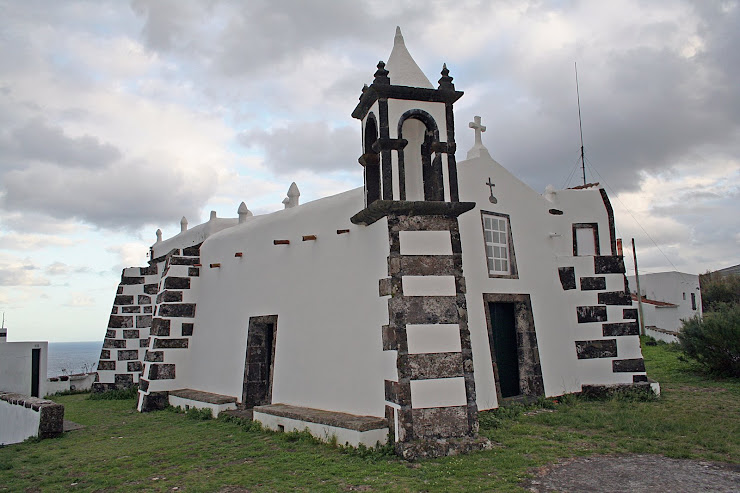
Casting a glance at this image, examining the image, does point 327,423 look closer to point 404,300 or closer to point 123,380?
point 404,300

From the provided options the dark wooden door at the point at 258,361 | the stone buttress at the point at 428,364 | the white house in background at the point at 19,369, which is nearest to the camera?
the stone buttress at the point at 428,364

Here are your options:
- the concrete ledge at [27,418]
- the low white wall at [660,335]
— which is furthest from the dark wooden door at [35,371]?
the low white wall at [660,335]

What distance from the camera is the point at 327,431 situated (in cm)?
832

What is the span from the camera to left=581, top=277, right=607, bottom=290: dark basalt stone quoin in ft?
40.3

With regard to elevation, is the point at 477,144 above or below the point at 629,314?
above

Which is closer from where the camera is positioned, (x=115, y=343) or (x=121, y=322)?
(x=115, y=343)

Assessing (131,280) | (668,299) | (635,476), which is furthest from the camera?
(668,299)

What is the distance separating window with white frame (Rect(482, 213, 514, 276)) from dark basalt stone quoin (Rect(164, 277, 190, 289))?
295 inches

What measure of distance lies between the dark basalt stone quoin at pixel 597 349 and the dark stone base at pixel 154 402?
950 cm

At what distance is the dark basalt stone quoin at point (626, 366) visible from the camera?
11789 millimetres

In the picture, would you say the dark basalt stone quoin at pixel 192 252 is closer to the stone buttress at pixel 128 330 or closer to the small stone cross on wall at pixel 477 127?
the stone buttress at pixel 128 330

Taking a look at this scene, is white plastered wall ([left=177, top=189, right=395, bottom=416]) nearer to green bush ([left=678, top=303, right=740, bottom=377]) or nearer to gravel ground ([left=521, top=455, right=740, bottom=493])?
gravel ground ([left=521, top=455, right=740, bottom=493])

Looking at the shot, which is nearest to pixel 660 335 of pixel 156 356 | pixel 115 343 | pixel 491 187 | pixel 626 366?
pixel 626 366

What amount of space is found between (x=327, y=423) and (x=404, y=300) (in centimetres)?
228
